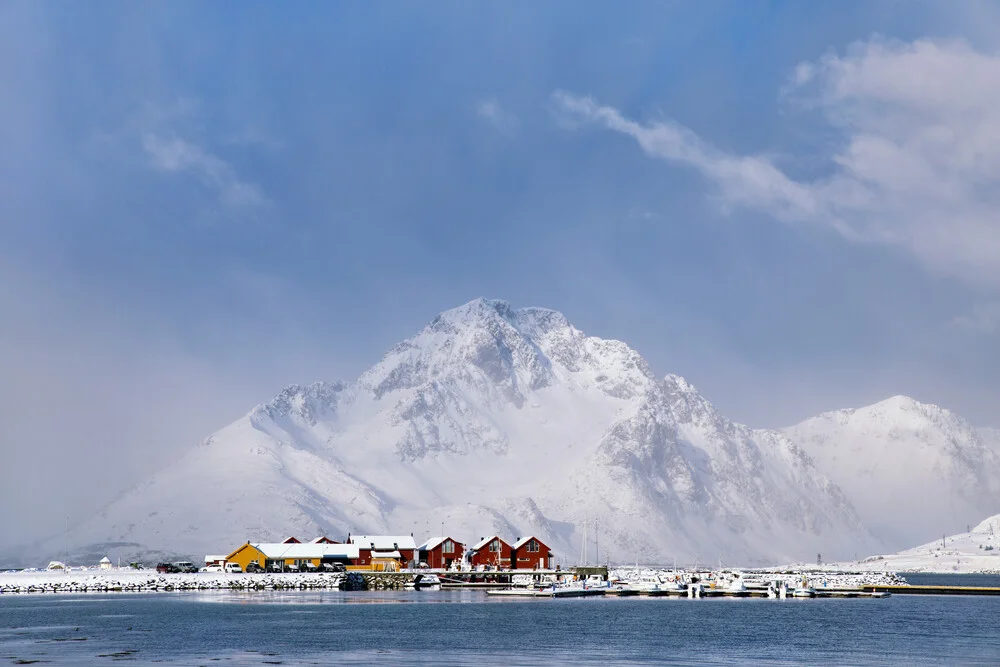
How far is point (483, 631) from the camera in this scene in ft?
349

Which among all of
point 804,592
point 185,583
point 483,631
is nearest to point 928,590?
point 804,592

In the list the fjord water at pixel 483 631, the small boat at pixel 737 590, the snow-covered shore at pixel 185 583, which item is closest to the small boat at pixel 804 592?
the small boat at pixel 737 590

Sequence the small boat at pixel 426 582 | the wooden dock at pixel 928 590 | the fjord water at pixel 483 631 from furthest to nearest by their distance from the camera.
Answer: the small boat at pixel 426 582 < the wooden dock at pixel 928 590 < the fjord water at pixel 483 631

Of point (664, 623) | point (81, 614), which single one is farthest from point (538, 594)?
point (81, 614)

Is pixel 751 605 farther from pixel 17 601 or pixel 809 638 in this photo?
pixel 17 601

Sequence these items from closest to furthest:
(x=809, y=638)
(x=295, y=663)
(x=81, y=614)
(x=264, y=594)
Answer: (x=295, y=663) < (x=809, y=638) < (x=81, y=614) < (x=264, y=594)

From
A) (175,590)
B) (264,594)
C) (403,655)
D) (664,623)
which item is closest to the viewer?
(403,655)

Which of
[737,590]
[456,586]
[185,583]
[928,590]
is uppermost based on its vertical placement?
[185,583]

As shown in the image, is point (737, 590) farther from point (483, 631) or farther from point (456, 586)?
point (483, 631)

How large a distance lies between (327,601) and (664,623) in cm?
4927

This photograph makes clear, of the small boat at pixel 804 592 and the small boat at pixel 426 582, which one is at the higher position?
the small boat at pixel 426 582

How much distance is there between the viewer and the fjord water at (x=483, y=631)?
84812 mm

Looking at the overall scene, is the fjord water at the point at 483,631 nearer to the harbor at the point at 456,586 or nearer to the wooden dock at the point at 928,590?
the harbor at the point at 456,586

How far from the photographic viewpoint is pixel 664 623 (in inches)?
4648
